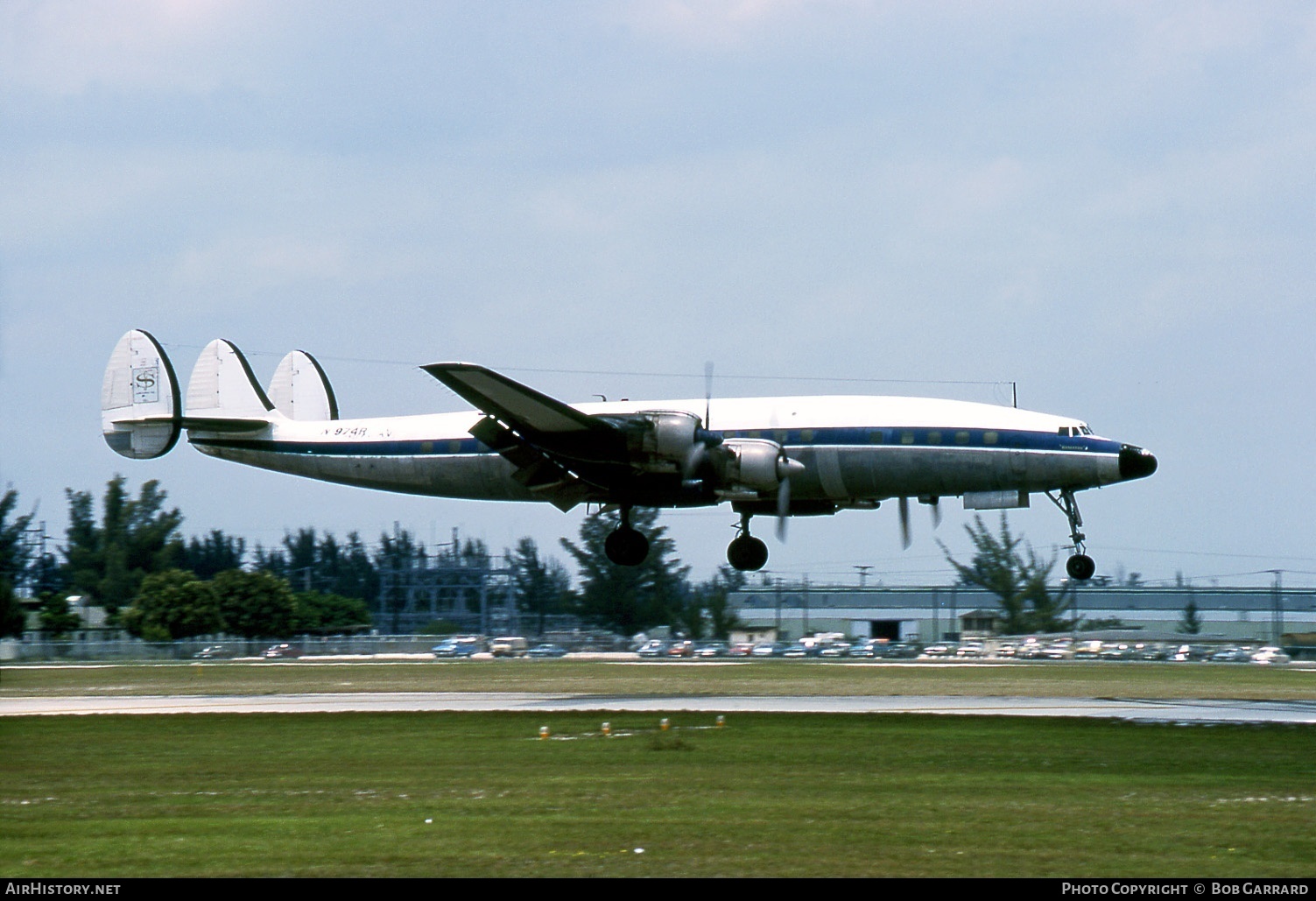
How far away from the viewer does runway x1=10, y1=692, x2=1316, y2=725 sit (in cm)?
2970

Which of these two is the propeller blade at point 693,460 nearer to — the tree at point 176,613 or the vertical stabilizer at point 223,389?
the vertical stabilizer at point 223,389

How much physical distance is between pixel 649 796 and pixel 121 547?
99173 mm

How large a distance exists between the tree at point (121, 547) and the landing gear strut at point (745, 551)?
79.4 m

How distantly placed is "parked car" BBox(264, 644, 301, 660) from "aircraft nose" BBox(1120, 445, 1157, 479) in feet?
162

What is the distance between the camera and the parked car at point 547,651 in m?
69.6

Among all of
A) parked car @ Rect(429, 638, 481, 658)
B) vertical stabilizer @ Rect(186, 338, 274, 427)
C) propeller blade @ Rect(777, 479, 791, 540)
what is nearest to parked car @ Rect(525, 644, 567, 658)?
parked car @ Rect(429, 638, 481, 658)

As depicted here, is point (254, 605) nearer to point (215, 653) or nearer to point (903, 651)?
point (215, 653)

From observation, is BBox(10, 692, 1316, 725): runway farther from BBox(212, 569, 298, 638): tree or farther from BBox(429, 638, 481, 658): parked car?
BBox(212, 569, 298, 638): tree

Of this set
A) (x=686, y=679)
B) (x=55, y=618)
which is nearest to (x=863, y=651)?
(x=686, y=679)

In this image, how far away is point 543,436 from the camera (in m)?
32.5

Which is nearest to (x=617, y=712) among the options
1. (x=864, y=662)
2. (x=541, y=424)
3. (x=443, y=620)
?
(x=541, y=424)

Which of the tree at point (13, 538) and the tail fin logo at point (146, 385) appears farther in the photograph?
the tree at point (13, 538)

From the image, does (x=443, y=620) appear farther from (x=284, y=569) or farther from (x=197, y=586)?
(x=284, y=569)

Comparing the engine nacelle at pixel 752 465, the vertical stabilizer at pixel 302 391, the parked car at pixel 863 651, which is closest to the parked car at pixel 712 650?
the parked car at pixel 863 651
